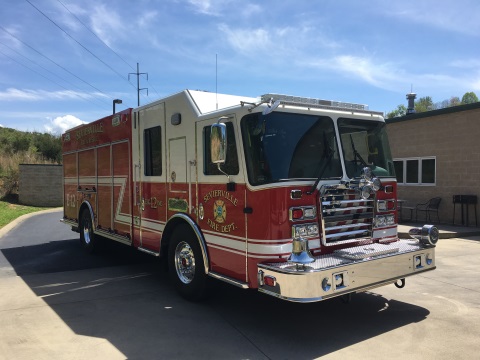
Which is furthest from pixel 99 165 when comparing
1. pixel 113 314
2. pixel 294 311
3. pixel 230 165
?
pixel 294 311

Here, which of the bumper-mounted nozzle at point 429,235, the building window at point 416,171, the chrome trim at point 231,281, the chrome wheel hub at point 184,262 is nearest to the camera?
the chrome trim at point 231,281

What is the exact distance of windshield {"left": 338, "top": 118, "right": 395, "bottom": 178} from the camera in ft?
16.3

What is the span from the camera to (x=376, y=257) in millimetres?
4371

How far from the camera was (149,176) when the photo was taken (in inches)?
249

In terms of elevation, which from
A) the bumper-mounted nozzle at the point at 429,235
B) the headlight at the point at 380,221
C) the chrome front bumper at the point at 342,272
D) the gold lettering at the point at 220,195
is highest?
the gold lettering at the point at 220,195

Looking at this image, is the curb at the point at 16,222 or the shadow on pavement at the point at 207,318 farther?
the curb at the point at 16,222

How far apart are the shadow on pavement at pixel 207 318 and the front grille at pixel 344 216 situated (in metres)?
1.00

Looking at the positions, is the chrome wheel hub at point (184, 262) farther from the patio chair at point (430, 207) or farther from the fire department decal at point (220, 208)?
the patio chair at point (430, 207)

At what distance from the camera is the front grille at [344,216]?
446cm

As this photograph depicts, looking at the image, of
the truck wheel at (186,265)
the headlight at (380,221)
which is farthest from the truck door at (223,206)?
the headlight at (380,221)

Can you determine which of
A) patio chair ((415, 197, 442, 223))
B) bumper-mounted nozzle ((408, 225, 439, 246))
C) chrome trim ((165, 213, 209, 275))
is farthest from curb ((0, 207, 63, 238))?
patio chair ((415, 197, 442, 223))

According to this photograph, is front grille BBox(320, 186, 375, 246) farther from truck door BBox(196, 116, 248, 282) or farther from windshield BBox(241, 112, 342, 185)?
truck door BBox(196, 116, 248, 282)

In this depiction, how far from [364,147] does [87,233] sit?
6488mm

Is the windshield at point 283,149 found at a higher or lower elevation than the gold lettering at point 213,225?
higher
